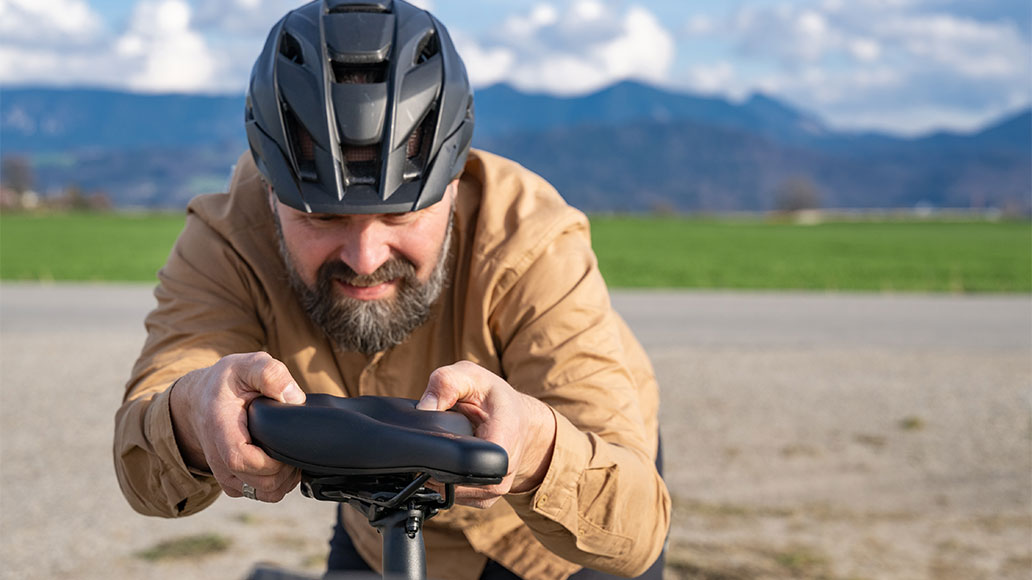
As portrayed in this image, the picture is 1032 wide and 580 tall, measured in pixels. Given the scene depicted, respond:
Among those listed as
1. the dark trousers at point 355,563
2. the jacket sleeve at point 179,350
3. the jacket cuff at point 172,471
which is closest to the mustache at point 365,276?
the jacket sleeve at point 179,350

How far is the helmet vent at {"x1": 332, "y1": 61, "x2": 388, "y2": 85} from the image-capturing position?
7.65 feet

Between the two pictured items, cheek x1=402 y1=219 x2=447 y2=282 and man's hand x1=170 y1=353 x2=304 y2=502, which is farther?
cheek x1=402 y1=219 x2=447 y2=282

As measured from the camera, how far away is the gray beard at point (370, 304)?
2.39 m

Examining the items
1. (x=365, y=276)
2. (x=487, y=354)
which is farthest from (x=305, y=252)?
(x=487, y=354)

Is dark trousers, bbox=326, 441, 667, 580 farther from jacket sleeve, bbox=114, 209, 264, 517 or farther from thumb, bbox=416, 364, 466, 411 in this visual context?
thumb, bbox=416, 364, 466, 411

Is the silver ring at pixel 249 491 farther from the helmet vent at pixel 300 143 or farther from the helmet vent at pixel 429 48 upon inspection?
the helmet vent at pixel 429 48

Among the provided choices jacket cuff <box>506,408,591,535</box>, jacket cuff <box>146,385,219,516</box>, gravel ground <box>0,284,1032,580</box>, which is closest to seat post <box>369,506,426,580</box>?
jacket cuff <box>506,408,591,535</box>

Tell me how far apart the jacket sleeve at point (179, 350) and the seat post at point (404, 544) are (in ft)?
2.34

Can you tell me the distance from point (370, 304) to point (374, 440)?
1.06m

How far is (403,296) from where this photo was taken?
8.07 ft

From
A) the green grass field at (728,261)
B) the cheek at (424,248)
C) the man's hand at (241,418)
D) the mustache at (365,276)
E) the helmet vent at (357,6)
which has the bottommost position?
the green grass field at (728,261)

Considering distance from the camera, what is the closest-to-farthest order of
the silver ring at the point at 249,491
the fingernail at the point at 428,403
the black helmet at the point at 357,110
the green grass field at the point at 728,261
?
the fingernail at the point at 428,403, the silver ring at the point at 249,491, the black helmet at the point at 357,110, the green grass field at the point at 728,261

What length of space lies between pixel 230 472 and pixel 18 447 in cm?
698

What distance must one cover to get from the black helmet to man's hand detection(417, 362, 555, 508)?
0.66 metres
